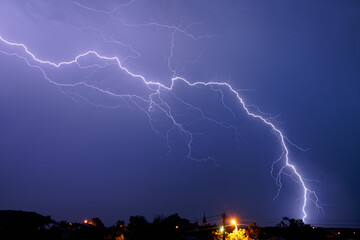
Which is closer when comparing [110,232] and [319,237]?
[319,237]

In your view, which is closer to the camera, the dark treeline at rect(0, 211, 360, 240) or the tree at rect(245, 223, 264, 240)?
the dark treeline at rect(0, 211, 360, 240)

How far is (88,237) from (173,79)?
43.0ft

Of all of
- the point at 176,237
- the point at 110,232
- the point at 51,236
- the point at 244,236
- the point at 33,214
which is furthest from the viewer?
the point at 110,232

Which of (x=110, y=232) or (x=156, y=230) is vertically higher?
(x=156, y=230)

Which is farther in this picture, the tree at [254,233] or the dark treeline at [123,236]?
the tree at [254,233]

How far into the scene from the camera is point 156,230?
→ 1250 cm

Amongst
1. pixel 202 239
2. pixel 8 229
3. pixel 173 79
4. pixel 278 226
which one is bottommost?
pixel 202 239

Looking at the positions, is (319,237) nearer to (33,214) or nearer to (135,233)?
(135,233)

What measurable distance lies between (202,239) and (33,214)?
15613 mm

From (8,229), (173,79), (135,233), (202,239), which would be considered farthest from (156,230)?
(202,239)

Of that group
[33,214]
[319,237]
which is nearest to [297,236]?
[319,237]

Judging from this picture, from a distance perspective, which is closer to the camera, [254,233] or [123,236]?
[254,233]

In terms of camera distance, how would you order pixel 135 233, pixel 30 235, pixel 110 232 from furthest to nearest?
pixel 110 232
pixel 135 233
pixel 30 235

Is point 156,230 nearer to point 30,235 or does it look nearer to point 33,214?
point 30,235
